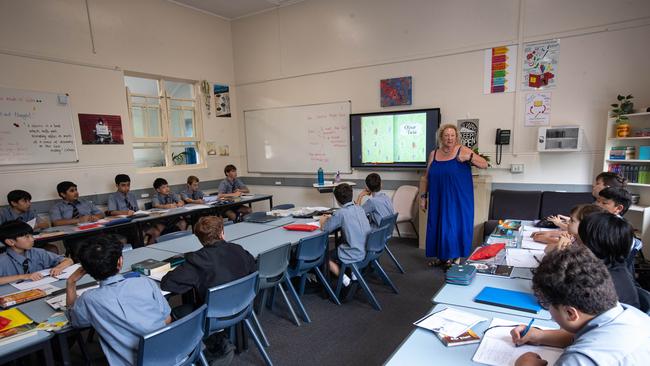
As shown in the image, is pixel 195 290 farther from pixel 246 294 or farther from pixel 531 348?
pixel 531 348

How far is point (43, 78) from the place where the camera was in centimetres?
457

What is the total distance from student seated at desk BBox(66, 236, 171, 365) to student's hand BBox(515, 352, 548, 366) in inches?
61.3

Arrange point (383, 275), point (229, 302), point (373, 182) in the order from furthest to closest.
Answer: point (373, 182) < point (383, 275) < point (229, 302)

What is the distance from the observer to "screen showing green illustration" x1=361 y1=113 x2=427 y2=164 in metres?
5.21

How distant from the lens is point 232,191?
6.21 metres

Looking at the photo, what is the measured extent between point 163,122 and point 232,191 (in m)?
1.66

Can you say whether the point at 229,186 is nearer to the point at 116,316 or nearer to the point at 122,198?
the point at 122,198

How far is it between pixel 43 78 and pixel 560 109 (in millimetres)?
6541

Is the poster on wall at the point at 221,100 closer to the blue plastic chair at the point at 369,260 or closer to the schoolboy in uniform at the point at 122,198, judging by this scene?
the schoolboy in uniform at the point at 122,198

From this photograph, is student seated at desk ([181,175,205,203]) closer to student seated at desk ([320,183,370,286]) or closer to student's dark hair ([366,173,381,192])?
student's dark hair ([366,173,381,192])

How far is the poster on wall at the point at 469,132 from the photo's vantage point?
4855 millimetres

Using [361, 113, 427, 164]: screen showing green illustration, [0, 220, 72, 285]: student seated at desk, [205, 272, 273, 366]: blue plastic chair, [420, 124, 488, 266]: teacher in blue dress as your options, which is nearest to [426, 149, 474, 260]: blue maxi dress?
[420, 124, 488, 266]: teacher in blue dress

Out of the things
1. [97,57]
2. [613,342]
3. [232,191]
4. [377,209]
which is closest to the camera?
[613,342]

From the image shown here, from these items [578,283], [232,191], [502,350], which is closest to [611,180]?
[502,350]
